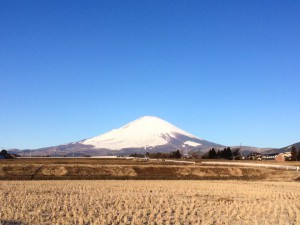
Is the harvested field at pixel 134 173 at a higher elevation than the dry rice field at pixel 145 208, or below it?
higher

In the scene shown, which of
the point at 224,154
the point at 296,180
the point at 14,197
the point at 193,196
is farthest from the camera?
the point at 224,154

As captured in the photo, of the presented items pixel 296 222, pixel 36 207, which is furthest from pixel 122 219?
pixel 296 222

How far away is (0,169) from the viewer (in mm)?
55500

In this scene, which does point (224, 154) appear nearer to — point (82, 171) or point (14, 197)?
point (82, 171)

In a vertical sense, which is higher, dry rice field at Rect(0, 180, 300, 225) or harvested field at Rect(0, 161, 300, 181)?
harvested field at Rect(0, 161, 300, 181)

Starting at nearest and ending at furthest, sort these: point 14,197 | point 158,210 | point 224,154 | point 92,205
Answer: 1. point 158,210
2. point 92,205
3. point 14,197
4. point 224,154

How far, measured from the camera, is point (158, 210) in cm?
2373

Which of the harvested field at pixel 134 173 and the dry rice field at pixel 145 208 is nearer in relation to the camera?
the dry rice field at pixel 145 208

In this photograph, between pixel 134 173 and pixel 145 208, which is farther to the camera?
pixel 134 173

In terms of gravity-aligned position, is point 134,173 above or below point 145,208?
above

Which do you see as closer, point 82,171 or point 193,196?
point 193,196

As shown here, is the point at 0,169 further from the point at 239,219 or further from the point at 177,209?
the point at 239,219

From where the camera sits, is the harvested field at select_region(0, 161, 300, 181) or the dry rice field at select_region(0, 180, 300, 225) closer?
the dry rice field at select_region(0, 180, 300, 225)

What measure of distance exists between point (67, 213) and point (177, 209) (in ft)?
20.0
